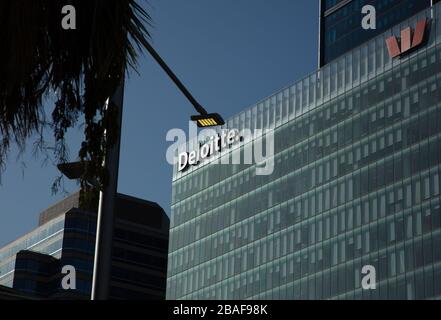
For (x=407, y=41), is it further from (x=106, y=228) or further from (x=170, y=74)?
(x=106, y=228)

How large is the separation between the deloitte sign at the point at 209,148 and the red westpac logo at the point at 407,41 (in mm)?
27112

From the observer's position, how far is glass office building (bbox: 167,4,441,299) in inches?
4528

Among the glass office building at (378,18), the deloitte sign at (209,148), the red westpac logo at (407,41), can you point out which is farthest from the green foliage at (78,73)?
the glass office building at (378,18)

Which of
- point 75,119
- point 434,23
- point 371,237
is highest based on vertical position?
point 434,23

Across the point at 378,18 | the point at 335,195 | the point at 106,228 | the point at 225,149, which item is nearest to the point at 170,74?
the point at 106,228

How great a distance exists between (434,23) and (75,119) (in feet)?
369

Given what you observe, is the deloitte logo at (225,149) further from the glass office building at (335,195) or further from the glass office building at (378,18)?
the glass office building at (378,18)

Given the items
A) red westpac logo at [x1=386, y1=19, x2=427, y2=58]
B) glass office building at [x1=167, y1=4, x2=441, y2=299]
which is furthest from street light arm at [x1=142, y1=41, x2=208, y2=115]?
red westpac logo at [x1=386, y1=19, x2=427, y2=58]

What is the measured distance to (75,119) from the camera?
1013cm

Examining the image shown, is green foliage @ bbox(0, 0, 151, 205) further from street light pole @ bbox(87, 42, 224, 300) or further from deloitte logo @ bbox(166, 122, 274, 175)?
deloitte logo @ bbox(166, 122, 274, 175)

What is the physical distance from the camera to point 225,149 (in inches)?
5782

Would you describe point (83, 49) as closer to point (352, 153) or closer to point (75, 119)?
point (75, 119)
